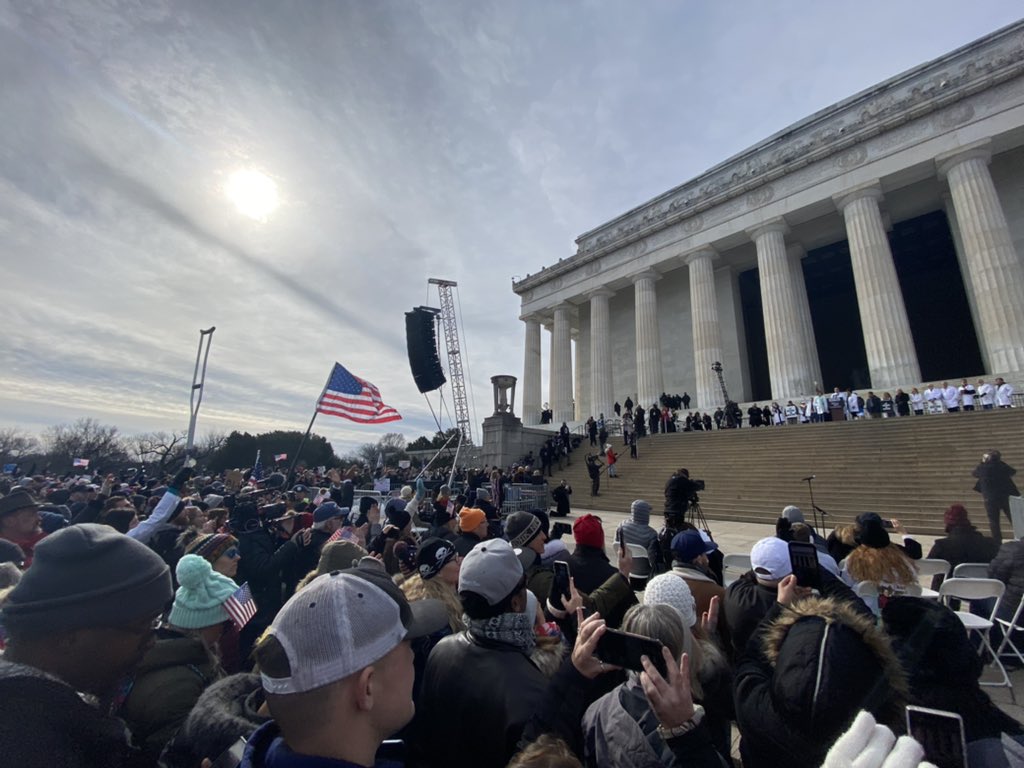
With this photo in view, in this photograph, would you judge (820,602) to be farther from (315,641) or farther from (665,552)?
(665,552)

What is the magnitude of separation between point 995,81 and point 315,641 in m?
32.6

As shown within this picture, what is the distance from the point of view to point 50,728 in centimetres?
123

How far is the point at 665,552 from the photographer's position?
17.8 ft

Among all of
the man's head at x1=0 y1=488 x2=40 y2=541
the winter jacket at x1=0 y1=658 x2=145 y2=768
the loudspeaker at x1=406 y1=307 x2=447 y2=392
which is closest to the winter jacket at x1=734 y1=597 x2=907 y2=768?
the winter jacket at x1=0 y1=658 x2=145 y2=768

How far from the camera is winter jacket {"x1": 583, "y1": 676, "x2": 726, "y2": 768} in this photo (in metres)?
1.51

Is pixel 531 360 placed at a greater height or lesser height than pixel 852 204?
lesser

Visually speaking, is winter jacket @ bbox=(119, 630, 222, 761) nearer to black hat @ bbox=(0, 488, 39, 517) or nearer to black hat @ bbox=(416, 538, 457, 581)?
black hat @ bbox=(416, 538, 457, 581)

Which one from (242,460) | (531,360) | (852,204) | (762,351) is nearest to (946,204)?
(852,204)

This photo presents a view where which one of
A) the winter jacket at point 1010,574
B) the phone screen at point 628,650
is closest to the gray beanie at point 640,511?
the winter jacket at point 1010,574

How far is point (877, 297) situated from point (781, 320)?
416 cm

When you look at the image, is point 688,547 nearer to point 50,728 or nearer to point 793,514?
point 793,514

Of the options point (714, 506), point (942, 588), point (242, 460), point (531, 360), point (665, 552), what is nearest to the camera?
point (942, 588)

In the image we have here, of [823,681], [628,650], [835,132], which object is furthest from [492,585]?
[835,132]

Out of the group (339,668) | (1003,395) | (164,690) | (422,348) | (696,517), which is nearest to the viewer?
(339,668)
